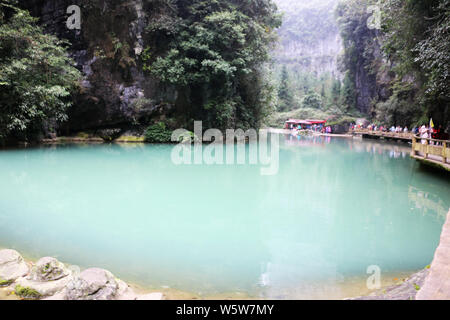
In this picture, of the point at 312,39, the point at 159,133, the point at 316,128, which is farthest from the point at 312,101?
the point at 312,39

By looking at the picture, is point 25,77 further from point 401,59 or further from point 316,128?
point 316,128

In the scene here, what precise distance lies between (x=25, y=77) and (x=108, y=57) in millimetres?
5888

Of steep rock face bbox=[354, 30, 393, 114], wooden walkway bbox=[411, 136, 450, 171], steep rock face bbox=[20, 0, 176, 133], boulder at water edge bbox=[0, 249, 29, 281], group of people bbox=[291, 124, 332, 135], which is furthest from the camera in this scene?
group of people bbox=[291, 124, 332, 135]

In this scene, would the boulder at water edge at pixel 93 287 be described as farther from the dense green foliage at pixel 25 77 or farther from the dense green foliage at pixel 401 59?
the dense green foliage at pixel 25 77

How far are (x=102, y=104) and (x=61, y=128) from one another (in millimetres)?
3387

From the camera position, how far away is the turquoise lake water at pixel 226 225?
11.8ft

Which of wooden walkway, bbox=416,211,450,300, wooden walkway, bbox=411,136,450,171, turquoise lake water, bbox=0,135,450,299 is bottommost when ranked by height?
turquoise lake water, bbox=0,135,450,299

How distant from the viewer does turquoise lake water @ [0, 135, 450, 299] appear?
3.60 metres

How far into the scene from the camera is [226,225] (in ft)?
16.9

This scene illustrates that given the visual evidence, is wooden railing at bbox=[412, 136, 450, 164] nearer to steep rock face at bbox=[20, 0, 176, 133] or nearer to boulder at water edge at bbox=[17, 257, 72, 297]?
boulder at water edge at bbox=[17, 257, 72, 297]

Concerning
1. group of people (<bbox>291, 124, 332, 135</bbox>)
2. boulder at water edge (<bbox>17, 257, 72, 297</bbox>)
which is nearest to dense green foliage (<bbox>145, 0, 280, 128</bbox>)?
boulder at water edge (<bbox>17, 257, 72, 297</bbox>)

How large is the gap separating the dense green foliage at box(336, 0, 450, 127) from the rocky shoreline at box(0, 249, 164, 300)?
378 inches

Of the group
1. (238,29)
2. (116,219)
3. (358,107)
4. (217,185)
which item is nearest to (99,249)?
(116,219)
